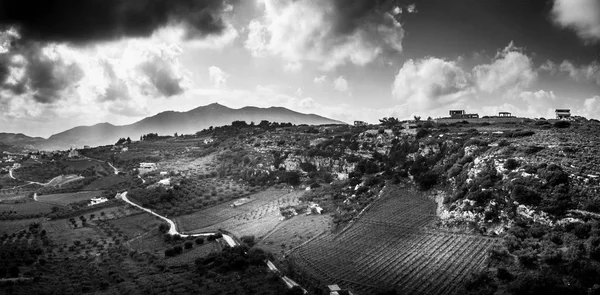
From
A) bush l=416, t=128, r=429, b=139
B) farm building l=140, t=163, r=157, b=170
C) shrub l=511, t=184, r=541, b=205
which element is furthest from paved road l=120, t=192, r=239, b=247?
bush l=416, t=128, r=429, b=139

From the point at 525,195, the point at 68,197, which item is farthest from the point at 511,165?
the point at 68,197

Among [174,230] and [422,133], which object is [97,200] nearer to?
[174,230]

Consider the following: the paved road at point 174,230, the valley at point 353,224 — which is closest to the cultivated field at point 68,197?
the valley at point 353,224

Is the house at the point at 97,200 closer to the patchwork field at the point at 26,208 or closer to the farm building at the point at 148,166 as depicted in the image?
the patchwork field at the point at 26,208

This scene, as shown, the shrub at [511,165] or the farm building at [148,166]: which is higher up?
the shrub at [511,165]

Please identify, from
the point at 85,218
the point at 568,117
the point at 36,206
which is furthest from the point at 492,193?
the point at 36,206

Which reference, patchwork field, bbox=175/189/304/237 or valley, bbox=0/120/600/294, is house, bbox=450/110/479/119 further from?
patchwork field, bbox=175/189/304/237

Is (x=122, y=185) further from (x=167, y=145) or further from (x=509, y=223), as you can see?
(x=509, y=223)
